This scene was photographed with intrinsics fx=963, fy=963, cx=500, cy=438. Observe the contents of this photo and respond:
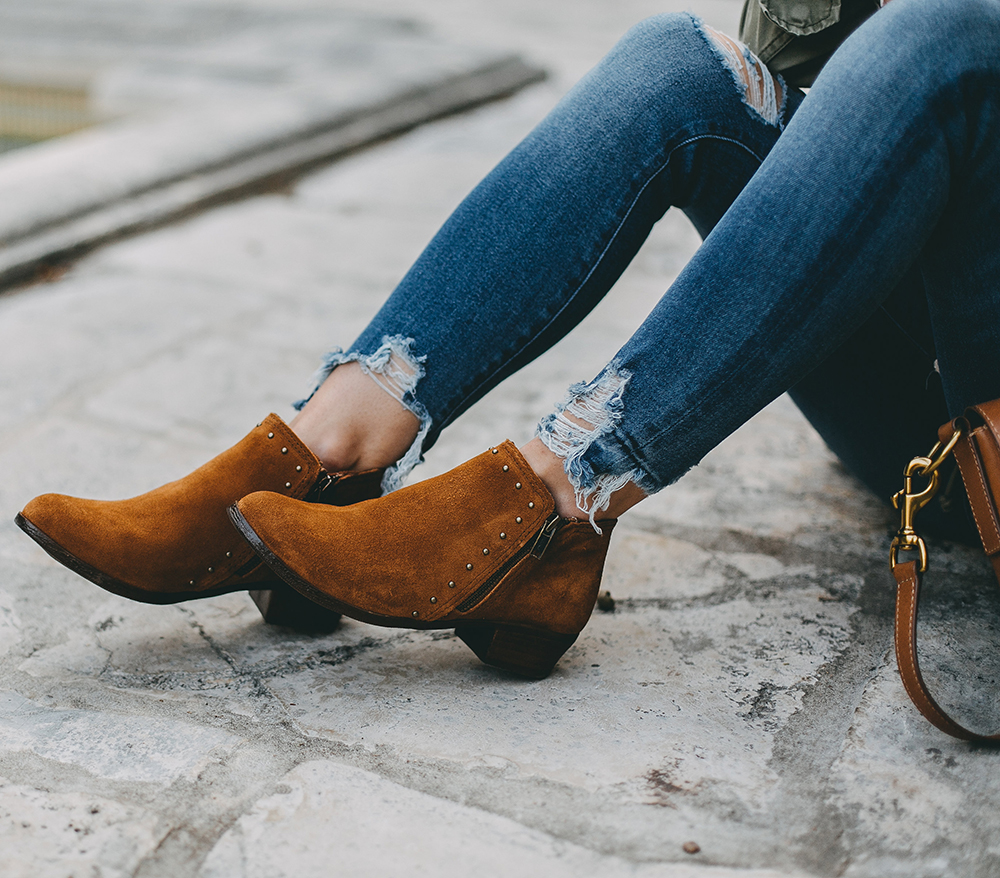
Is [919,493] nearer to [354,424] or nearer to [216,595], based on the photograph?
[354,424]

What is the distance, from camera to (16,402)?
1.39m

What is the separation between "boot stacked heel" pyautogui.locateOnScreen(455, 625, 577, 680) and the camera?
0.79 metres

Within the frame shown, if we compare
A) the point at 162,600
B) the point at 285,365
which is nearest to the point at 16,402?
the point at 285,365

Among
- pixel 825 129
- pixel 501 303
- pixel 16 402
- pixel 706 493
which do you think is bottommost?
pixel 706 493

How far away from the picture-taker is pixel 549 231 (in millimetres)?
854

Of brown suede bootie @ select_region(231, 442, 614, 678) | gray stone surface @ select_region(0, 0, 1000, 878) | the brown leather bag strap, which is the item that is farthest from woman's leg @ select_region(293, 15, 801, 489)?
the brown leather bag strap

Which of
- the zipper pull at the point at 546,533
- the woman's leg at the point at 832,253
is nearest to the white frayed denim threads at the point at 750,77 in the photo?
the woman's leg at the point at 832,253

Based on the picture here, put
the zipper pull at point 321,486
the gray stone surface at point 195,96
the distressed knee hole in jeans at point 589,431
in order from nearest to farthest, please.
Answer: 1. the distressed knee hole in jeans at point 589,431
2. the zipper pull at point 321,486
3. the gray stone surface at point 195,96

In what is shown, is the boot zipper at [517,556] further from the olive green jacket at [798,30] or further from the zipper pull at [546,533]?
the olive green jacket at [798,30]

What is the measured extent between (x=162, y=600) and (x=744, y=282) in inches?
21.3

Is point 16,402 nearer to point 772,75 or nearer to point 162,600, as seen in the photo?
point 162,600

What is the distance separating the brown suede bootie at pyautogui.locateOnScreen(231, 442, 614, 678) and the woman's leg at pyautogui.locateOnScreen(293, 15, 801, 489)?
117 millimetres

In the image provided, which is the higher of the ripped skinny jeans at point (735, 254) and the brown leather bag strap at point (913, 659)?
the ripped skinny jeans at point (735, 254)

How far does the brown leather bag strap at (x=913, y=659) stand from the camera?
0.68 meters
